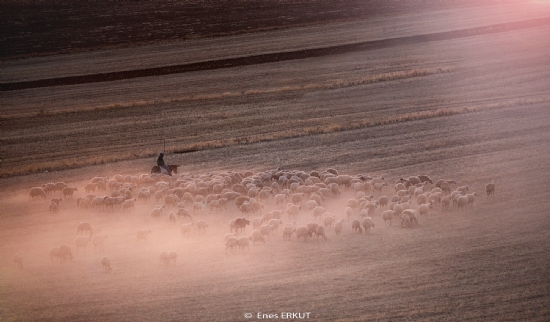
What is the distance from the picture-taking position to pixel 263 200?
75.5ft

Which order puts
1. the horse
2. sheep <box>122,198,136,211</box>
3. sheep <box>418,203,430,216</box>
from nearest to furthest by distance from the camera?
sheep <box>418,203,430,216</box> → sheep <box>122,198,136,211</box> → the horse

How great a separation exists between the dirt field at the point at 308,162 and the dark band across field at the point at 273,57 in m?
1.38

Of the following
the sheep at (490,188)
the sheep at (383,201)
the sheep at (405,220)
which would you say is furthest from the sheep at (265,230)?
the sheep at (490,188)

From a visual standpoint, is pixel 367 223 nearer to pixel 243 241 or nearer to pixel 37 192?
pixel 243 241

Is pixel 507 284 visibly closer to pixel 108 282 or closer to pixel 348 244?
pixel 348 244

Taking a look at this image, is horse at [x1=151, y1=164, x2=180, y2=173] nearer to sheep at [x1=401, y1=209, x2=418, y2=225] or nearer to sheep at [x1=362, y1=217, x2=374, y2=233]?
sheep at [x1=362, y1=217, x2=374, y2=233]

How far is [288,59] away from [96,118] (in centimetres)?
1528

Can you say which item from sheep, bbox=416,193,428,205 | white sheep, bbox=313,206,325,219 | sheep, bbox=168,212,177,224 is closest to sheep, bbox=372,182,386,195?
sheep, bbox=416,193,428,205

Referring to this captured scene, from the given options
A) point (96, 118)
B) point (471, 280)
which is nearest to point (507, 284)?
point (471, 280)

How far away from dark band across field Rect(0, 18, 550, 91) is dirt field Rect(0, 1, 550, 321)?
1.38 metres

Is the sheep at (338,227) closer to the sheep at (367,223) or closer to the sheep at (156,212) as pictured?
the sheep at (367,223)

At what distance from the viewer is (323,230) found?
19.2 m

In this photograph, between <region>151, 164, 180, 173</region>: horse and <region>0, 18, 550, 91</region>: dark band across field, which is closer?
<region>151, 164, 180, 173</region>: horse

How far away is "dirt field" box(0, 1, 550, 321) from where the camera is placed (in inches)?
620
